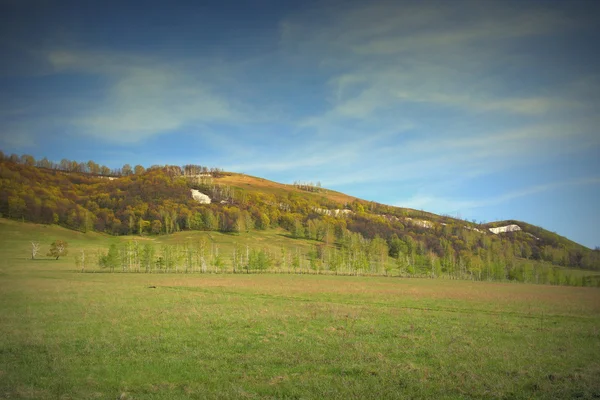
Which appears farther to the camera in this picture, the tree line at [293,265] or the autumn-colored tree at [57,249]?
the autumn-colored tree at [57,249]

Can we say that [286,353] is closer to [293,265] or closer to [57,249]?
[293,265]

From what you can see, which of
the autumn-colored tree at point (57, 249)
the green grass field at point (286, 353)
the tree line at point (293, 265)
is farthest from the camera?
the autumn-colored tree at point (57, 249)

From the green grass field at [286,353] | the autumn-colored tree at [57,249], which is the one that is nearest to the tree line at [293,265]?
the autumn-colored tree at [57,249]

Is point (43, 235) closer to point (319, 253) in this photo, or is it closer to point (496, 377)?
point (319, 253)

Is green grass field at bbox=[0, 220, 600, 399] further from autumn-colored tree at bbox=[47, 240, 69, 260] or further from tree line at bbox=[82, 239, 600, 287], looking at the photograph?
autumn-colored tree at bbox=[47, 240, 69, 260]

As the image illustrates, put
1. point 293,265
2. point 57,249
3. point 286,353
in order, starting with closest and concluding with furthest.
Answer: point 286,353 < point 57,249 < point 293,265

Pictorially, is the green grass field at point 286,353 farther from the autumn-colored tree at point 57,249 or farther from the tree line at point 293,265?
the autumn-colored tree at point 57,249

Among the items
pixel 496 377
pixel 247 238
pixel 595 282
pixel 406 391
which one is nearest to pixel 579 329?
pixel 496 377

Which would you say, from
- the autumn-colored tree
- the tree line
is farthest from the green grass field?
the autumn-colored tree

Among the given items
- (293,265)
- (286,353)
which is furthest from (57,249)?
(286,353)

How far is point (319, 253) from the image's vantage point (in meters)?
148

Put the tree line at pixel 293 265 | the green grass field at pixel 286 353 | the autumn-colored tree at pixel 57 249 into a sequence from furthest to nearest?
the autumn-colored tree at pixel 57 249, the tree line at pixel 293 265, the green grass field at pixel 286 353

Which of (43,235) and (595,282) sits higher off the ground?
(43,235)

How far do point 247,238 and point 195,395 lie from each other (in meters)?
179
